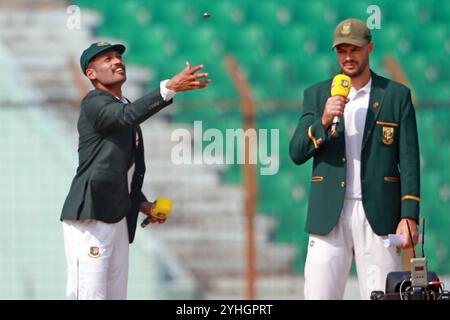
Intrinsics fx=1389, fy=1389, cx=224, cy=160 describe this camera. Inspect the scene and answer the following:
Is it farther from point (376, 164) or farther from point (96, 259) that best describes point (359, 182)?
point (96, 259)

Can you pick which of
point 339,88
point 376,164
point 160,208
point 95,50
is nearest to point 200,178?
point 160,208

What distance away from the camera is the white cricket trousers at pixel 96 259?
20.5ft

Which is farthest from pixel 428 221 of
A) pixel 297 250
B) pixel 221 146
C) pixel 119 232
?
pixel 119 232

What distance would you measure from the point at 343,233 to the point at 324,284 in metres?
0.25

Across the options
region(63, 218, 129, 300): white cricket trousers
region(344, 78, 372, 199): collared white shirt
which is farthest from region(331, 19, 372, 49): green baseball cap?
region(63, 218, 129, 300): white cricket trousers

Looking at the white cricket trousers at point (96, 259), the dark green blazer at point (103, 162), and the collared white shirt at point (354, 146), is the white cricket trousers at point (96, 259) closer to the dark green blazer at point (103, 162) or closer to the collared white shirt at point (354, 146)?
the dark green blazer at point (103, 162)

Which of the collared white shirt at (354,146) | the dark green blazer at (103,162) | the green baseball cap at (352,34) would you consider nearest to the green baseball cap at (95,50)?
the dark green blazer at (103,162)

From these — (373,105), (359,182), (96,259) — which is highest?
(373,105)

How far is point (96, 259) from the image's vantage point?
6262mm

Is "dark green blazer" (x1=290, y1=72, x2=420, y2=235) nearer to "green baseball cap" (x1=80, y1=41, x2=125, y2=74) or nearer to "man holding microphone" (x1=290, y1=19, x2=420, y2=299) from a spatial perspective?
"man holding microphone" (x1=290, y1=19, x2=420, y2=299)

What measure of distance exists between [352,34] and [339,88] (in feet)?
0.96

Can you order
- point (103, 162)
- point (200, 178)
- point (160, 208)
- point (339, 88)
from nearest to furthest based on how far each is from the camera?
point (339, 88) < point (103, 162) < point (160, 208) < point (200, 178)

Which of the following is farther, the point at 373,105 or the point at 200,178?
the point at 200,178

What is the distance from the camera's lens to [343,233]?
6359mm
